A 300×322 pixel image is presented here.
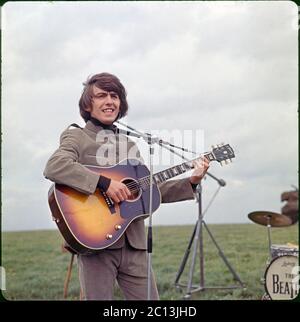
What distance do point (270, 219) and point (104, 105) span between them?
193 cm

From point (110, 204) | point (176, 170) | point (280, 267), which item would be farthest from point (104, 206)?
point (280, 267)

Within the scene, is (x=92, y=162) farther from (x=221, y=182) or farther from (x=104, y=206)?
(x=221, y=182)

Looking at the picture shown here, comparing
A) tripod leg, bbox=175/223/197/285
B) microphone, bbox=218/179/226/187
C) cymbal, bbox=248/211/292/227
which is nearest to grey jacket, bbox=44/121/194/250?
microphone, bbox=218/179/226/187

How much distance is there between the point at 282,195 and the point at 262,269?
2.27ft

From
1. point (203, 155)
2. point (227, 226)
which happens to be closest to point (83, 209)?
point (203, 155)

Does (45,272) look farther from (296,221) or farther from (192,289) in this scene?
(296,221)

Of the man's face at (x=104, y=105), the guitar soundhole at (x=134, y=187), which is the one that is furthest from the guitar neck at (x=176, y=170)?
the man's face at (x=104, y=105)

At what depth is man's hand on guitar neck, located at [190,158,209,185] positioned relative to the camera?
233 cm

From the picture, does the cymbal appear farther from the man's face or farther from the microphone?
the man's face

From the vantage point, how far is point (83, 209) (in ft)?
7.22

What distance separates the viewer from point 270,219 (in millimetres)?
3736

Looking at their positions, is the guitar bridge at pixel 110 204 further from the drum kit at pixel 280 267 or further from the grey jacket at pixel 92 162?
the drum kit at pixel 280 267

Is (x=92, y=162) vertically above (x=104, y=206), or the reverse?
(x=92, y=162)
